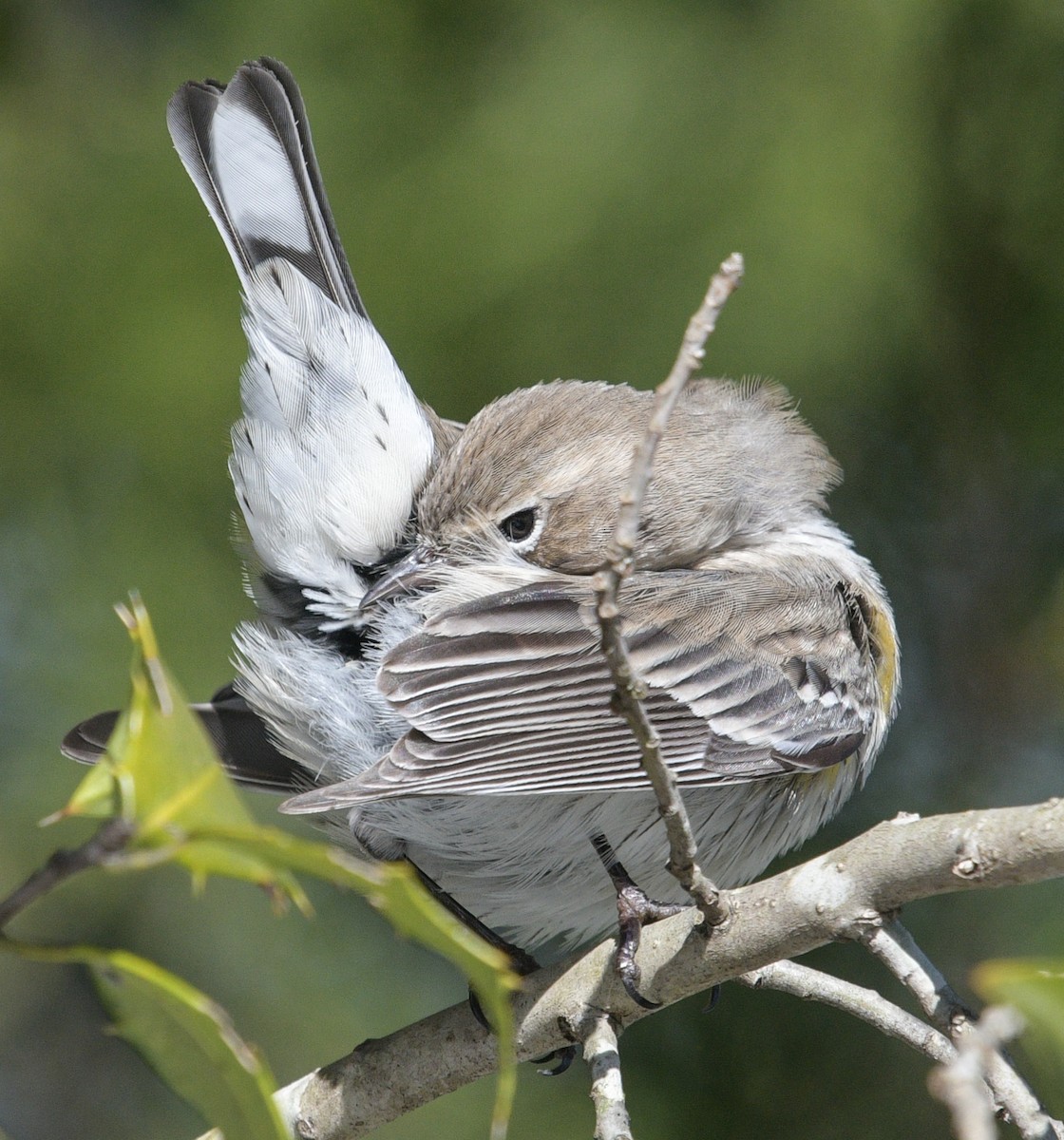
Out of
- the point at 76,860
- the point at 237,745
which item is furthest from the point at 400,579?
the point at 76,860

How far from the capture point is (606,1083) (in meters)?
1.78

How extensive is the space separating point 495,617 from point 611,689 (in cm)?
24

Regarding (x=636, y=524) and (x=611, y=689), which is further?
(x=611, y=689)

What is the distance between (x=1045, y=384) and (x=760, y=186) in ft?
2.80

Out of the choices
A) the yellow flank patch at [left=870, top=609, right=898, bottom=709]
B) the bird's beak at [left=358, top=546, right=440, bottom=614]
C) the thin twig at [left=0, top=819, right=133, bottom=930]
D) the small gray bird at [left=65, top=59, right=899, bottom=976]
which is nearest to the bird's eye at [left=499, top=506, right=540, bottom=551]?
the small gray bird at [left=65, top=59, right=899, bottom=976]

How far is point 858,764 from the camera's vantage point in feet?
8.86

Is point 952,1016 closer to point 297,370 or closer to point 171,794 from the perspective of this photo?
point 171,794

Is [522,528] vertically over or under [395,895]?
under

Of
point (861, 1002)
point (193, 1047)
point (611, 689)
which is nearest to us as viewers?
point (193, 1047)

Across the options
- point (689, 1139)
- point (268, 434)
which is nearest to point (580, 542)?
point (268, 434)

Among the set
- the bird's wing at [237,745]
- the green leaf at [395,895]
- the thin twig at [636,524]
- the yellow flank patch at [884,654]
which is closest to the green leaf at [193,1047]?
the green leaf at [395,895]

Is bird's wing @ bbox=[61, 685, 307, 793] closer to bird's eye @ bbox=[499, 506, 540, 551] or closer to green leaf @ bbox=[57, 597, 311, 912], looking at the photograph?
bird's eye @ bbox=[499, 506, 540, 551]

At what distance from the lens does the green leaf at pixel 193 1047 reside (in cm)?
102

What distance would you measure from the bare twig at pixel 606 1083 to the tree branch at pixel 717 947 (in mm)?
31
